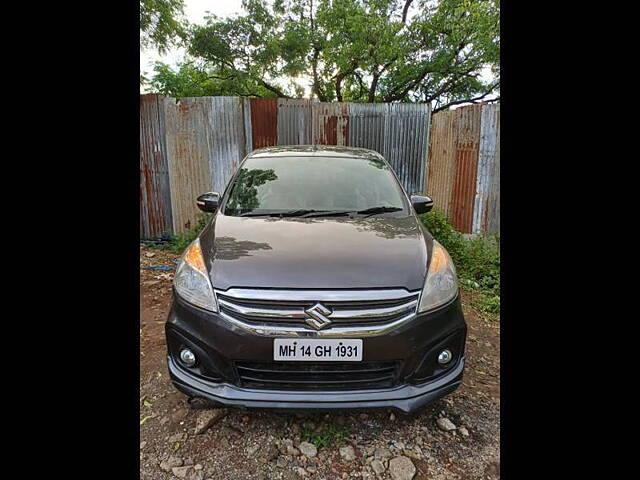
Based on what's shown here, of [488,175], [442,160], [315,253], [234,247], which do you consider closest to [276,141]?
[442,160]

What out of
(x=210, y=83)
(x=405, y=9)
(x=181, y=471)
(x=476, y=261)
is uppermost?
(x=405, y=9)

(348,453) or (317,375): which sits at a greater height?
(317,375)

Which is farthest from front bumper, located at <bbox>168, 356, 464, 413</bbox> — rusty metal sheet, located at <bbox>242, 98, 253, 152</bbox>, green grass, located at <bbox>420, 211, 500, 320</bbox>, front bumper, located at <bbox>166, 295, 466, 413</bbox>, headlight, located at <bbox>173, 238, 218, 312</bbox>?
rusty metal sheet, located at <bbox>242, 98, 253, 152</bbox>

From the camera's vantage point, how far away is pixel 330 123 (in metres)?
5.45

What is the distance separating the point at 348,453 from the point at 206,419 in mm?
847

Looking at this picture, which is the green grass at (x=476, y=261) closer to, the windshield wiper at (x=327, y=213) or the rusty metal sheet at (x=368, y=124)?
the rusty metal sheet at (x=368, y=124)

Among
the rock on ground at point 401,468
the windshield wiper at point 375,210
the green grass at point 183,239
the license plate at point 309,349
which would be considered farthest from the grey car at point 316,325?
the green grass at point 183,239

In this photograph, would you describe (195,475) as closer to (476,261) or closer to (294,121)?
(476,261)

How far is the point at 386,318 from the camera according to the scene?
68.0 inches

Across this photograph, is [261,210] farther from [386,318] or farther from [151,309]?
[151,309]

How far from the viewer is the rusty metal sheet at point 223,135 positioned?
17.4ft
